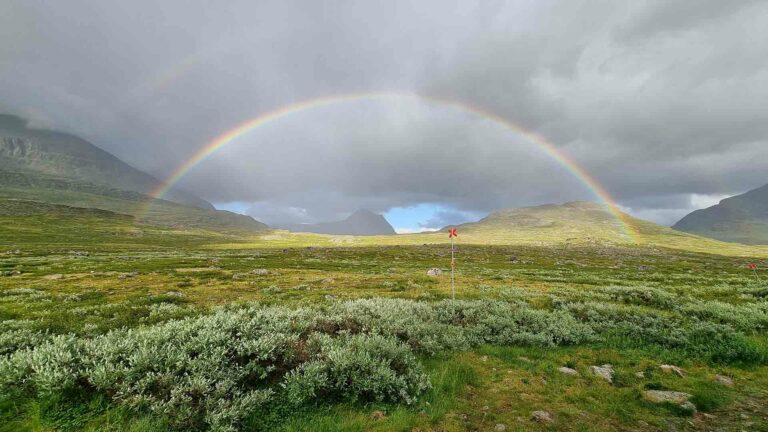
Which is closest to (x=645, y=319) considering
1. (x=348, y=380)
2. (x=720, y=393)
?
(x=720, y=393)

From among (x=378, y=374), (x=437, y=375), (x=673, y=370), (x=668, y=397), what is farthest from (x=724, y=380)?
(x=378, y=374)

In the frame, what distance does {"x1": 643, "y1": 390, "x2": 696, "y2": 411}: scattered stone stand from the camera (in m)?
8.74

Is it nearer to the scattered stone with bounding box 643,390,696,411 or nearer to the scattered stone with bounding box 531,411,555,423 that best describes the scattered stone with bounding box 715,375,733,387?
the scattered stone with bounding box 643,390,696,411

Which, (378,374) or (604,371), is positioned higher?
(378,374)

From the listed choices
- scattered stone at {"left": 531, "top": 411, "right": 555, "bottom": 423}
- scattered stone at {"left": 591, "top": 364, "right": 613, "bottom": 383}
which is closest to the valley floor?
scattered stone at {"left": 531, "top": 411, "right": 555, "bottom": 423}

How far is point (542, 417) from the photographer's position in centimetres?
790

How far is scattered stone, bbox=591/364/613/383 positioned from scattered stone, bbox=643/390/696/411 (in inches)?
41.9

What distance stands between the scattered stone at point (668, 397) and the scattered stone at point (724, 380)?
6.67ft

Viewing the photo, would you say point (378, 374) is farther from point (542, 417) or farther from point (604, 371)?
point (604, 371)

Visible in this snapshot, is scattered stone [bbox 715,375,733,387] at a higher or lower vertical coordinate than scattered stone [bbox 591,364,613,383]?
lower

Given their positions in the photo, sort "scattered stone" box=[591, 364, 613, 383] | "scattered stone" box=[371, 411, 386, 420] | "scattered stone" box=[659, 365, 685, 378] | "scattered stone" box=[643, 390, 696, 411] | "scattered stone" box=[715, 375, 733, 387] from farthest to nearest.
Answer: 1. "scattered stone" box=[659, 365, 685, 378]
2. "scattered stone" box=[591, 364, 613, 383]
3. "scattered stone" box=[715, 375, 733, 387]
4. "scattered stone" box=[643, 390, 696, 411]
5. "scattered stone" box=[371, 411, 386, 420]

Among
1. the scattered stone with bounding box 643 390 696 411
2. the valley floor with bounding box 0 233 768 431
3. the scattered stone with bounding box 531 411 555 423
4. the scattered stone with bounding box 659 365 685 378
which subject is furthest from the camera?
the scattered stone with bounding box 659 365 685 378

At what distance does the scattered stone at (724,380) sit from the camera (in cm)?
996

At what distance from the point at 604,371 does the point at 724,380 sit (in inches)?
132
